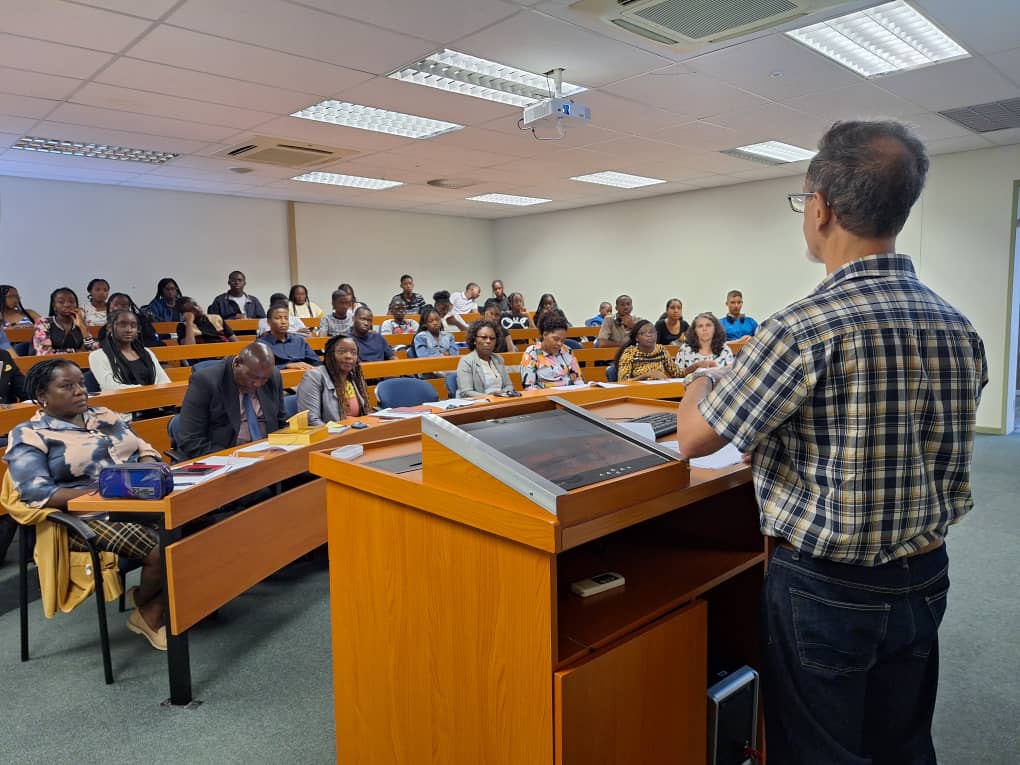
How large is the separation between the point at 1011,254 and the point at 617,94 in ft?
15.4

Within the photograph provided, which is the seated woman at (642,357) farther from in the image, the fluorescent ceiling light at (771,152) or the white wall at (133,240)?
the white wall at (133,240)

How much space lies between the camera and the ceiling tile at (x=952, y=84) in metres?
4.63

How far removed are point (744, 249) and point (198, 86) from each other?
7.16 m

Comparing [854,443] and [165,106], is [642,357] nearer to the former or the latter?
[165,106]

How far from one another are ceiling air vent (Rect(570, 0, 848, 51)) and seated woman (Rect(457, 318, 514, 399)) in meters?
2.29

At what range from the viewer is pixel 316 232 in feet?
34.8

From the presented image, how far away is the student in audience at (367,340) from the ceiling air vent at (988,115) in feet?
16.7

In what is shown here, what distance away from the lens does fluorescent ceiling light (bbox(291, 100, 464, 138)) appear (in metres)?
5.37

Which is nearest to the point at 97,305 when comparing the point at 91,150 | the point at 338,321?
the point at 91,150

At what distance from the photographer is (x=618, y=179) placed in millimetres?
8797

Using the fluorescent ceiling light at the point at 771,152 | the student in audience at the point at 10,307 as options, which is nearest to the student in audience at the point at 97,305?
the student in audience at the point at 10,307

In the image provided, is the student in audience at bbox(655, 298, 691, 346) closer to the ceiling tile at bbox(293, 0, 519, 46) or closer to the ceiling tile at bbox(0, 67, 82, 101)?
the ceiling tile at bbox(293, 0, 519, 46)

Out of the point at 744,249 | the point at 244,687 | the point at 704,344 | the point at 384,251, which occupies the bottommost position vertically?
the point at 244,687

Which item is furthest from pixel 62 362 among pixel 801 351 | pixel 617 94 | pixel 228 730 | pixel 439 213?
pixel 439 213
